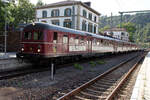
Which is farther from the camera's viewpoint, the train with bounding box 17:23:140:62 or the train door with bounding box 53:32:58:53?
the train door with bounding box 53:32:58:53

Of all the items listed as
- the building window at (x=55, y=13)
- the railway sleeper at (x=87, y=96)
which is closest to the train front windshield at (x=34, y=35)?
the railway sleeper at (x=87, y=96)

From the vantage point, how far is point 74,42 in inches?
538

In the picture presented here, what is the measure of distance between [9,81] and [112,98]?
523cm

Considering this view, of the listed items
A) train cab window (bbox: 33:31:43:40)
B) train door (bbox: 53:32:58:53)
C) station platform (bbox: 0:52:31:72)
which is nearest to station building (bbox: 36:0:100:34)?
train door (bbox: 53:32:58:53)

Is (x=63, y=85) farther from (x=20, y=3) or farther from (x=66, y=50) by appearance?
(x=20, y=3)

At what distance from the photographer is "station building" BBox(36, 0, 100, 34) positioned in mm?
33656

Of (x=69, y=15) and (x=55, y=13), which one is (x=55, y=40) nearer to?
(x=69, y=15)

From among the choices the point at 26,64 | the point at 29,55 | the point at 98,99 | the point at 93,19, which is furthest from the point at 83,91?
the point at 93,19

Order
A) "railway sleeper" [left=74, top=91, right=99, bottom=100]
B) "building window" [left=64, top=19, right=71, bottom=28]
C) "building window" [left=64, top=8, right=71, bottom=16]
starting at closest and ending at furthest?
"railway sleeper" [left=74, top=91, right=99, bottom=100] → "building window" [left=64, top=8, right=71, bottom=16] → "building window" [left=64, top=19, right=71, bottom=28]

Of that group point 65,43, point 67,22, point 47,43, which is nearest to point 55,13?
point 67,22

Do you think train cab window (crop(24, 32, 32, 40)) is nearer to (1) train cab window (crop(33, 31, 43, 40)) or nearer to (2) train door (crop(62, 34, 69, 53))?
(1) train cab window (crop(33, 31, 43, 40))

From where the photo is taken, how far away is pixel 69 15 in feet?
115

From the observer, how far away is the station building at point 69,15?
110ft

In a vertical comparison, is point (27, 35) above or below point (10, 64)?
above
